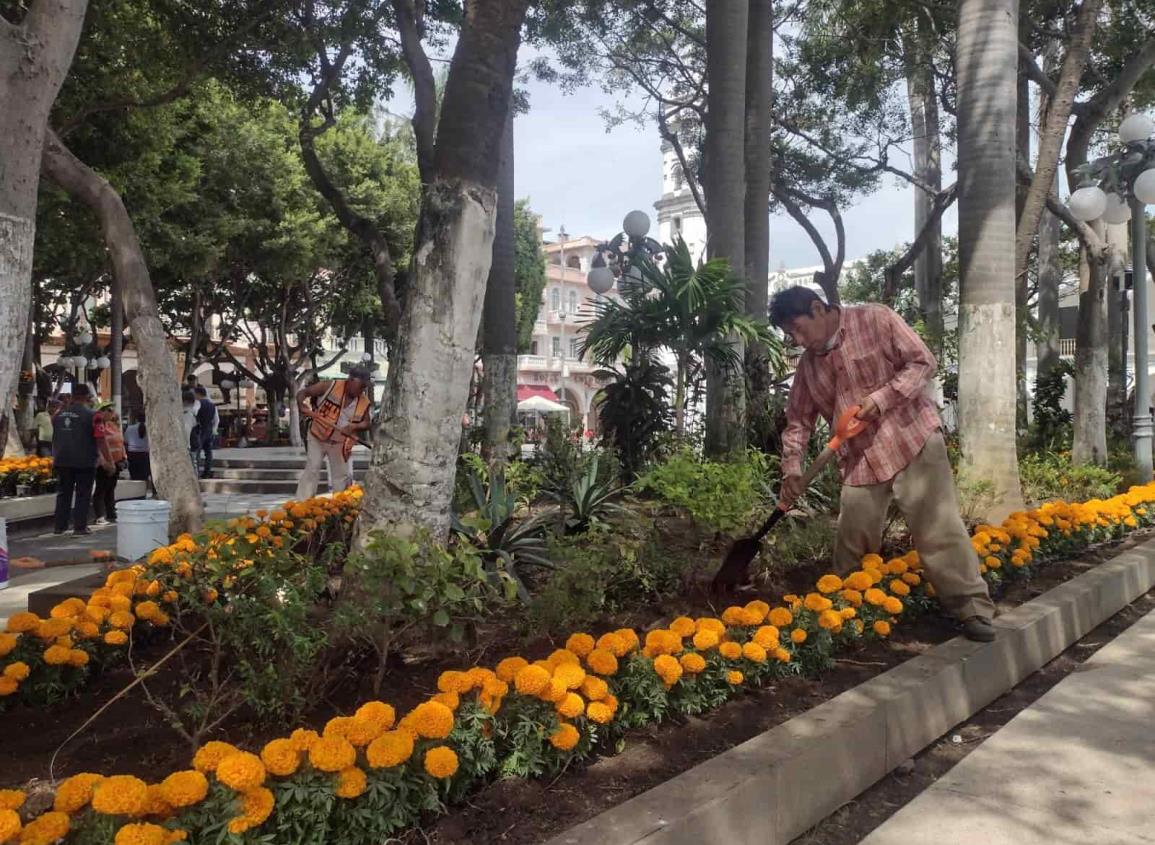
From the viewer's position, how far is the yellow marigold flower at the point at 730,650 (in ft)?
9.98

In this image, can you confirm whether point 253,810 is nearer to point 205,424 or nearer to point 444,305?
point 444,305

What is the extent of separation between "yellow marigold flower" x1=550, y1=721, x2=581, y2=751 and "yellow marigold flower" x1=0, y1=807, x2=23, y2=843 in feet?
4.09

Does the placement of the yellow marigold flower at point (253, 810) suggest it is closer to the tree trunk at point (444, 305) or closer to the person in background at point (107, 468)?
the tree trunk at point (444, 305)

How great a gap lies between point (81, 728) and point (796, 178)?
58.0ft

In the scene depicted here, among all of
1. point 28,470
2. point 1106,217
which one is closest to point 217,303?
point 28,470

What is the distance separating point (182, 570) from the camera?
11.2 ft

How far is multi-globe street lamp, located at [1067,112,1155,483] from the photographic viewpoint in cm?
925

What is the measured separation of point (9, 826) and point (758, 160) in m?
8.90

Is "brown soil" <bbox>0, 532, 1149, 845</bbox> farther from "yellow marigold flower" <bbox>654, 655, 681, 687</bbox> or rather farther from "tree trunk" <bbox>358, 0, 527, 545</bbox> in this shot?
"tree trunk" <bbox>358, 0, 527, 545</bbox>

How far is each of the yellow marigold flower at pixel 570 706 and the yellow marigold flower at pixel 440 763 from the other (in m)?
0.41

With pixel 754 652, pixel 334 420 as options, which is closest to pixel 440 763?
pixel 754 652

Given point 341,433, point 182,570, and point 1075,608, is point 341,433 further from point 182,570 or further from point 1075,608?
point 1075,608

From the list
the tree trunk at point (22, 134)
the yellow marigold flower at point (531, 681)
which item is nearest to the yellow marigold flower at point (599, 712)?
the yellow marigold flower at point (531, 681)

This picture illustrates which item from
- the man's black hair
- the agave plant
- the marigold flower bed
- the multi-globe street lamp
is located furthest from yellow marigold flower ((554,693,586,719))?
the multi-globe street lamp
